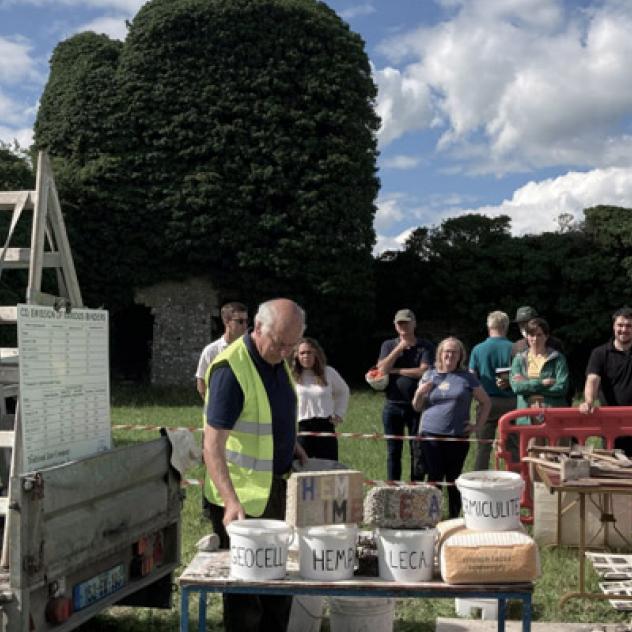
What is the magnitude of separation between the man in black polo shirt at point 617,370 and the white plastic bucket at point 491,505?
4.08 m

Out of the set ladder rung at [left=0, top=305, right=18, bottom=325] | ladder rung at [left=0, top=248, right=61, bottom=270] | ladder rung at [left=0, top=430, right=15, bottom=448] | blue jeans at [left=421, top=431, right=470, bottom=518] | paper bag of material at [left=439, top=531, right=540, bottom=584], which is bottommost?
blue jeans at [left=421, top=431, right=470, bottom=518]

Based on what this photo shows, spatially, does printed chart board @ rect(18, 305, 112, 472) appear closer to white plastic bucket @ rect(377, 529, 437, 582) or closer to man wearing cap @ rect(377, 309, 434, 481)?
white plastic bucket @ rect(377, 529, 437, 582)

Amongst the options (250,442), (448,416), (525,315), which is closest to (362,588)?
(250,442)

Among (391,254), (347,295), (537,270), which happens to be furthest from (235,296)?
(537,270)

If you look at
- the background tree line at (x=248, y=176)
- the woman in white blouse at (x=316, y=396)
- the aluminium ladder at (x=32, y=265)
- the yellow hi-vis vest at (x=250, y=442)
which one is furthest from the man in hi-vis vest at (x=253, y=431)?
the background tree line at (x=248, y=176)

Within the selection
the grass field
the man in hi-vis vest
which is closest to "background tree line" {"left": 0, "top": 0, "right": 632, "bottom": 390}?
the grass field

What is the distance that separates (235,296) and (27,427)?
23.9 meters

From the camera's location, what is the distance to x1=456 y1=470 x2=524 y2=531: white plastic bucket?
152 inches

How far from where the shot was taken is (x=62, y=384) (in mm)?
4332

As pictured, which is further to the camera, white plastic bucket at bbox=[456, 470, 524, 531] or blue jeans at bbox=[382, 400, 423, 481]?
blue jeans at bbox=[382, 400, 423, 481]

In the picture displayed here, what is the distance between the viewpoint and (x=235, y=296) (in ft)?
91.5

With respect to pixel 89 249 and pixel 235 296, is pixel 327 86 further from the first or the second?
pixel 89 249

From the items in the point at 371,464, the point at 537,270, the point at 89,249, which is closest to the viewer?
the point at 371,464

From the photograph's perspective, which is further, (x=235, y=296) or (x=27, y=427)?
(x=235, y=296)
